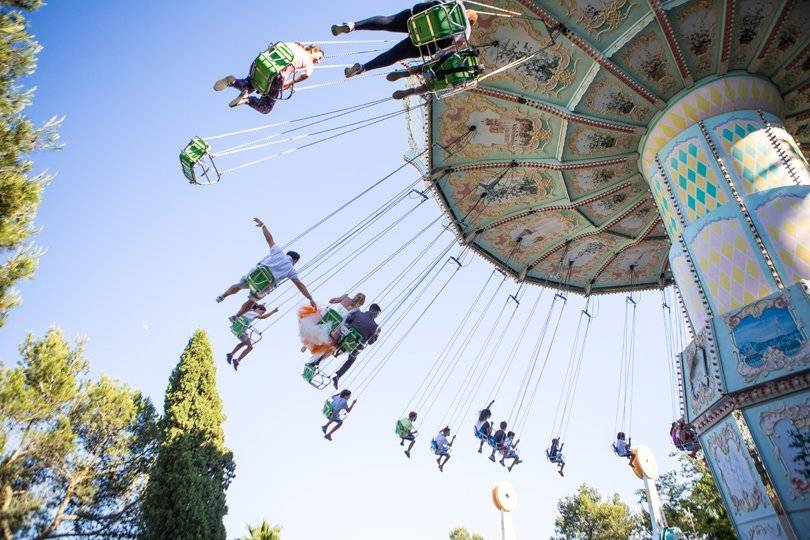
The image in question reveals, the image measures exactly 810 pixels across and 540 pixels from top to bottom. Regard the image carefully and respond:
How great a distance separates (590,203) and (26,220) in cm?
1127

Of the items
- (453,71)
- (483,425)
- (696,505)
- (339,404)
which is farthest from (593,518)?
(453,71)

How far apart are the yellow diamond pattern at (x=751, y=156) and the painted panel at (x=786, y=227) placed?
31 centimetres

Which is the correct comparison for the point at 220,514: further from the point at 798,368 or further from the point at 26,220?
the point at 798,368

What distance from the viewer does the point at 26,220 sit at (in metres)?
6.72

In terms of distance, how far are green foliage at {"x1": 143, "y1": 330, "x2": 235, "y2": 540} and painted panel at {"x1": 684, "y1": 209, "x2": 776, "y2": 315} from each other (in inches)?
594

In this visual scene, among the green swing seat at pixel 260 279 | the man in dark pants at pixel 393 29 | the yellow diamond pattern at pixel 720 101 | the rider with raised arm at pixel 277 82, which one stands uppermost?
the yellow diamond pattern at pixel 720 101

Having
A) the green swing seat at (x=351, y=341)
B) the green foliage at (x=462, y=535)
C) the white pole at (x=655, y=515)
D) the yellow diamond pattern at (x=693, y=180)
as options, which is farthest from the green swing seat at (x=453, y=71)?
the green foliage at (x=462, y=535)

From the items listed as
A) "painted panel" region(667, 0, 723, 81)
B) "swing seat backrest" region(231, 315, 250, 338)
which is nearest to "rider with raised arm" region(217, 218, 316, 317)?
"swing seat backrest" region(231, 315, 250, 338)

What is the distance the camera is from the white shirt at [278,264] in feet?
26.5

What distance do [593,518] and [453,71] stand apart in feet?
144

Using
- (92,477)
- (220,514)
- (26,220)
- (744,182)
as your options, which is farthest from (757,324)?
(92,477)

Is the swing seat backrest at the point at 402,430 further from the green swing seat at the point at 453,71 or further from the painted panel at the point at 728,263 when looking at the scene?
the green swing seat at the point at 453,71

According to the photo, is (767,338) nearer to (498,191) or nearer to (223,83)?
(498,191)

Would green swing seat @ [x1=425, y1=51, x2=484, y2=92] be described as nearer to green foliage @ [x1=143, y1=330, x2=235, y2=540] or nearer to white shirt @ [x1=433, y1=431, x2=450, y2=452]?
white shirt @ [x1=433, y1=431, x2=450, y2=452]
